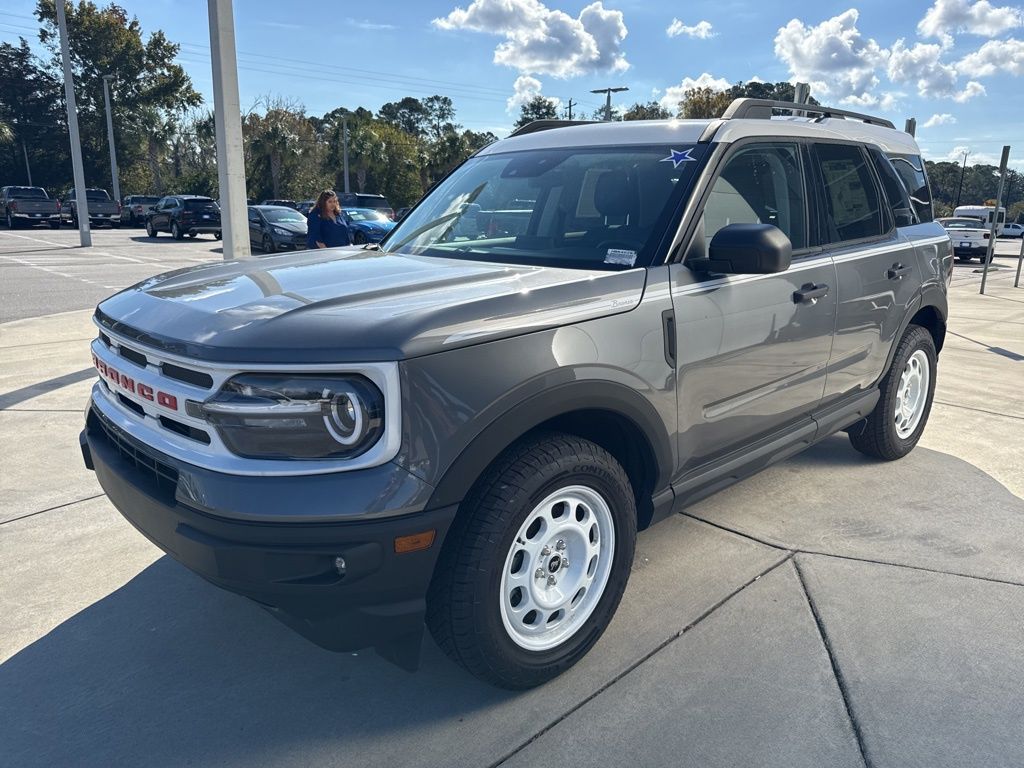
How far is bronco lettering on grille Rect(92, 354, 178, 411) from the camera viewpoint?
2352mm

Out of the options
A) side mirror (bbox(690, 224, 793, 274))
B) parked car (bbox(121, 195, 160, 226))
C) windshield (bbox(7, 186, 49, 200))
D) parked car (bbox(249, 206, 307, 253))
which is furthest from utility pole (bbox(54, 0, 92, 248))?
side mirror (bbox(690, 224, 793, 274))

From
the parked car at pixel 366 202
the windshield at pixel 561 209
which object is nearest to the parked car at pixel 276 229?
the parked car at pixel 366 202

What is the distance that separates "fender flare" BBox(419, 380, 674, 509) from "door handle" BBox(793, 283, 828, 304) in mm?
1064

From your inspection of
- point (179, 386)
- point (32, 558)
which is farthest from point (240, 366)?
point (32, 558)

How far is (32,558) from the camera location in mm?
3498

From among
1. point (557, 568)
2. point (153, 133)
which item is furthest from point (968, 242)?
point (153, 133)

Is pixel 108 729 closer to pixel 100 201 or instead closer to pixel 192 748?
pixel 192 748

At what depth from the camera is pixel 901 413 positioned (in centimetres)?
484

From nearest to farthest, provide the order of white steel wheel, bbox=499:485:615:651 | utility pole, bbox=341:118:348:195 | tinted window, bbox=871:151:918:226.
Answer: white steel wheel, bbox=499:485:615:651 → tinted window, bbox=871:151:918:226 → utility pole, bbox=341:118:348:195

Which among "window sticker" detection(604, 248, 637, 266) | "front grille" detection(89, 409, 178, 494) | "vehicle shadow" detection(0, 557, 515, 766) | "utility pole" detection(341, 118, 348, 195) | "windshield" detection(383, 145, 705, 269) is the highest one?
"utility pole" detection(341, 118, 348, 195)

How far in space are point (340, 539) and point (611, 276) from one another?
1.30 meters

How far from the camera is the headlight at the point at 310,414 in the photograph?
2.11m

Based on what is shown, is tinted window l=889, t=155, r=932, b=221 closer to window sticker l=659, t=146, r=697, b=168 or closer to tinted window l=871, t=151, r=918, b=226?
tinted window l=871, t=151, r=918, b=226

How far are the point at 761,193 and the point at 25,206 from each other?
39676 millimetres
